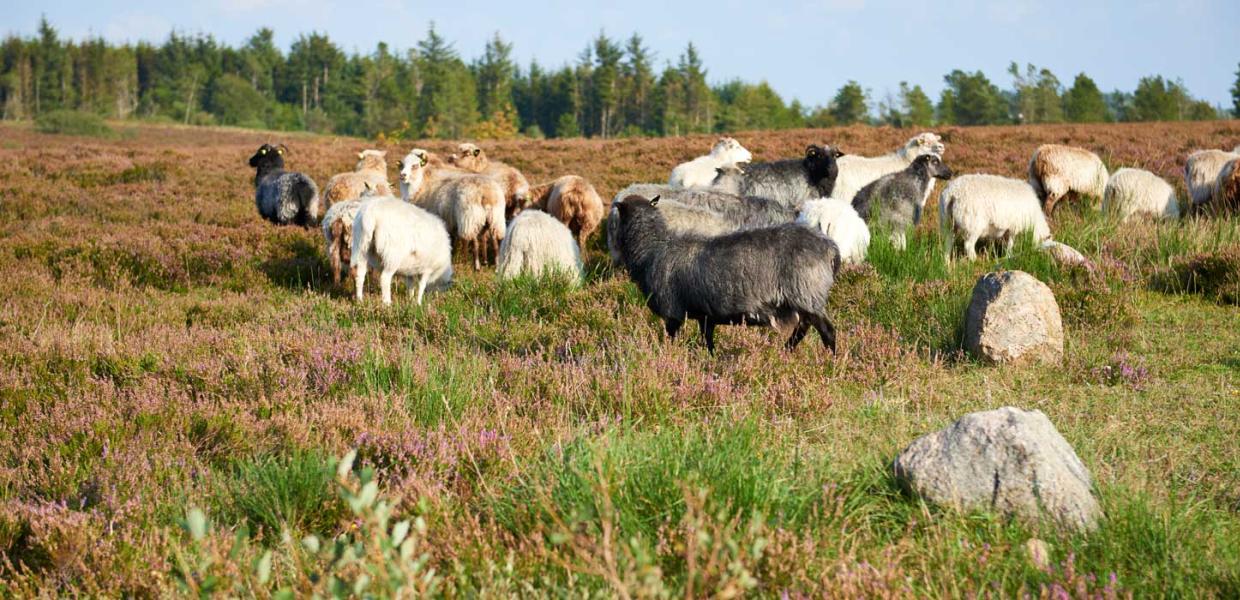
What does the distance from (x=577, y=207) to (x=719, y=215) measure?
3.70 metres

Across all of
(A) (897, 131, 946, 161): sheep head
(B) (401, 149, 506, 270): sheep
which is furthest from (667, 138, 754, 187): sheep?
(B) (401, 149, 506, 270): sheep

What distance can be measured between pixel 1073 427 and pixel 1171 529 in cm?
179

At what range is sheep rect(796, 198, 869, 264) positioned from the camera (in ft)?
30.7

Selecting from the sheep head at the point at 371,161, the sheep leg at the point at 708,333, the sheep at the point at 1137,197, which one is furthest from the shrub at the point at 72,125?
the sheep leg at the point at 708,333

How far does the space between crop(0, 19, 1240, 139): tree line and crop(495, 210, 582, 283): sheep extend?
70178 millimetres

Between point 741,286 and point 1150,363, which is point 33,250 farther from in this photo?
point 1150,363

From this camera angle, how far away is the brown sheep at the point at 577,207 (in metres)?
12.6

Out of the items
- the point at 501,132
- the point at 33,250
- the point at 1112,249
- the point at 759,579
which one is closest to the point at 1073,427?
the point at 759,579

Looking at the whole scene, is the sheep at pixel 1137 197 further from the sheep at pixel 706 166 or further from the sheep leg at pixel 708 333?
the sheep leg at pixel 708 333

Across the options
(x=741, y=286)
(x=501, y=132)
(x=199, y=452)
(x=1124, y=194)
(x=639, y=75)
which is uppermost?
(x=639, y=75)

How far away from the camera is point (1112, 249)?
31.7 ft

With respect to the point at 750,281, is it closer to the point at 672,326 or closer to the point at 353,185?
the point at 672,326

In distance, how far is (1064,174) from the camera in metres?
12.7

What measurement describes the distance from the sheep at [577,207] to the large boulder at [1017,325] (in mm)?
7031
